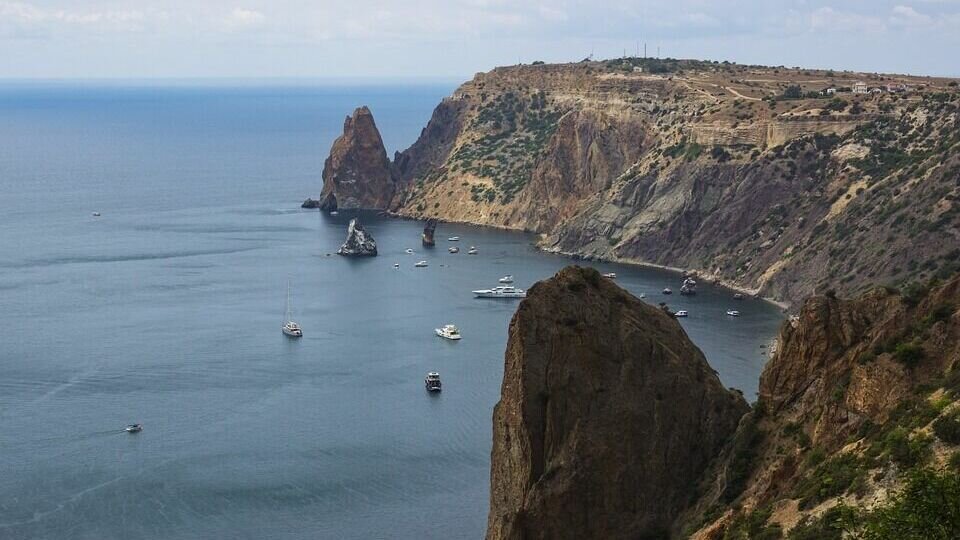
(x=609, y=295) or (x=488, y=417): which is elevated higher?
(x=609, y=295)

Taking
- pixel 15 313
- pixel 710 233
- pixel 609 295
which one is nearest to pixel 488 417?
pixel 609 295

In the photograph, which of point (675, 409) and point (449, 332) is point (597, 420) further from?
point (449, 332)

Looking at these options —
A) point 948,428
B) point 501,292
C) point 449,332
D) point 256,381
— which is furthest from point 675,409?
point 501,292

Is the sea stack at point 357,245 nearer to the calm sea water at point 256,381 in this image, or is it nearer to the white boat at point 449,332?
the calm sea water at point 256,381

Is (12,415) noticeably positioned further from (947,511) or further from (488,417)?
(947,511)

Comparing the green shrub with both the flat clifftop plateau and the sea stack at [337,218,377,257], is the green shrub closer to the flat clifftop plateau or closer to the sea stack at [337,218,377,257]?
the flat clifftop plateau
